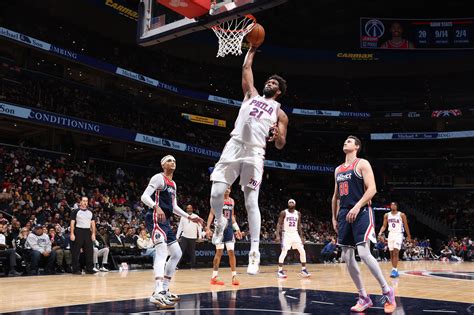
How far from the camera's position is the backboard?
24.1 feet

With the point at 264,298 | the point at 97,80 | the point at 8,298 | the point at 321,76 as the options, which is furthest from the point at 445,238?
the point at 8,298

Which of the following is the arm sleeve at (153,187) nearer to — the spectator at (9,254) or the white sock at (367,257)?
the white sock at (367,257)

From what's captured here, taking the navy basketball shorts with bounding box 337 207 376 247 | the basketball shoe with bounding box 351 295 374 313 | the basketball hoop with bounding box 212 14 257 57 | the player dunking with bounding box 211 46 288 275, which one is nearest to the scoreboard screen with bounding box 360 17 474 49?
the basketball hoop with bounding box 212 14 257 57

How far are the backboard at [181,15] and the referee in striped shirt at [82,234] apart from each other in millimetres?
6213

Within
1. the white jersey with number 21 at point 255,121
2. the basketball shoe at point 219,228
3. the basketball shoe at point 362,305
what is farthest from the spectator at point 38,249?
the white jersey with number 21 at point 255,121

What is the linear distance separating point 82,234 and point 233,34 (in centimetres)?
833

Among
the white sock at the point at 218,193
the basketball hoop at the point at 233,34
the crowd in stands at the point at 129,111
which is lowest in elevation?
the white sock at the point at 218,193

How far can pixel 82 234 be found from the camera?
13555 mm

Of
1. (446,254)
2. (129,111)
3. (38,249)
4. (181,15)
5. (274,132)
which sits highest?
(129,111)

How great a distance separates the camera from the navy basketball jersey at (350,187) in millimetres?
7172

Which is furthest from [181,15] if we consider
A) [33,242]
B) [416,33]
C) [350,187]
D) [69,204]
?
[416,33]

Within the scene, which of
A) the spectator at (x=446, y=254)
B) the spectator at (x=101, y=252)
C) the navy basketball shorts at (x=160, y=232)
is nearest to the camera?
the navy basketball shorts at (x=160, y=232)

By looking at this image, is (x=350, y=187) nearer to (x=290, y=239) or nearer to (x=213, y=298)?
(x=213, y=298)

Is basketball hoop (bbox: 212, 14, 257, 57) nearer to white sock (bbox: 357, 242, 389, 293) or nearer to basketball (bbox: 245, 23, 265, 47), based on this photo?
basketball (bbox: 245, 23, 265, 47)
